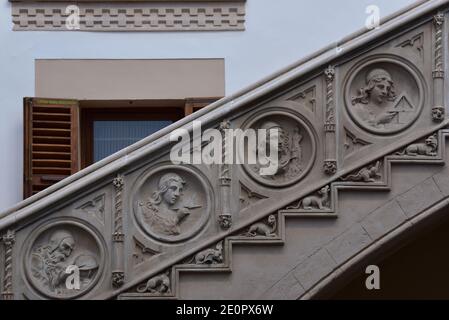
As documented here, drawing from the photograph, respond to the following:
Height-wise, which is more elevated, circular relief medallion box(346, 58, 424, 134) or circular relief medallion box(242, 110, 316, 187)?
circular relief medallion box(346, 58, 424, 134)

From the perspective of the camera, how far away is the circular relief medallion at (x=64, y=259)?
57.6 ft

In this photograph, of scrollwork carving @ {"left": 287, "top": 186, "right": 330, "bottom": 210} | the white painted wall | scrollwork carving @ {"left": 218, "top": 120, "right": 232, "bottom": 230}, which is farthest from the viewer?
the white painted wall

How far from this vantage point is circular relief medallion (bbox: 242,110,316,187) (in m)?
17.9

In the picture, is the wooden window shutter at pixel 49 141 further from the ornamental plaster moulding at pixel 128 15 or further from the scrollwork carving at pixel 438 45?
the scrollwork carving at pixel 438 45

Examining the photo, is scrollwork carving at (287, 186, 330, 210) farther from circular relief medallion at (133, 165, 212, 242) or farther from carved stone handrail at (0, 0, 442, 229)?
carved stone handrail at (0, 0, 442, 229)

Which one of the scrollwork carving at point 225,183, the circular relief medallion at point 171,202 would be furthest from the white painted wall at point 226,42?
the circular relief medallion at point 171,202

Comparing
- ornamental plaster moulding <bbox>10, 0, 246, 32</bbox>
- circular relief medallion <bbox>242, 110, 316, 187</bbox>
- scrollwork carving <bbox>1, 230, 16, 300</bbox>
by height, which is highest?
ornamental plaster moulding <bbox>10, 0, 246, 32</bbox>

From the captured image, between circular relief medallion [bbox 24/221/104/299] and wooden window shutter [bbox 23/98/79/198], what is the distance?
7.03ft

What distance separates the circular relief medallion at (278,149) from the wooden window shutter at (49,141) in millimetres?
2658

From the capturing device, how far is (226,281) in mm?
17625

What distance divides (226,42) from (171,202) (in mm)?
3062

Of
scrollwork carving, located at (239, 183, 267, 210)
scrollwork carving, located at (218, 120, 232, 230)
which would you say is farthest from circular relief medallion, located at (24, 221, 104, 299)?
scrollwork carving, located at (239, 183, 267, 210)

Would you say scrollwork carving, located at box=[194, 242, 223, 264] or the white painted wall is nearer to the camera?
scrollwork carving, located at box=[194, 242, 223, 264]
